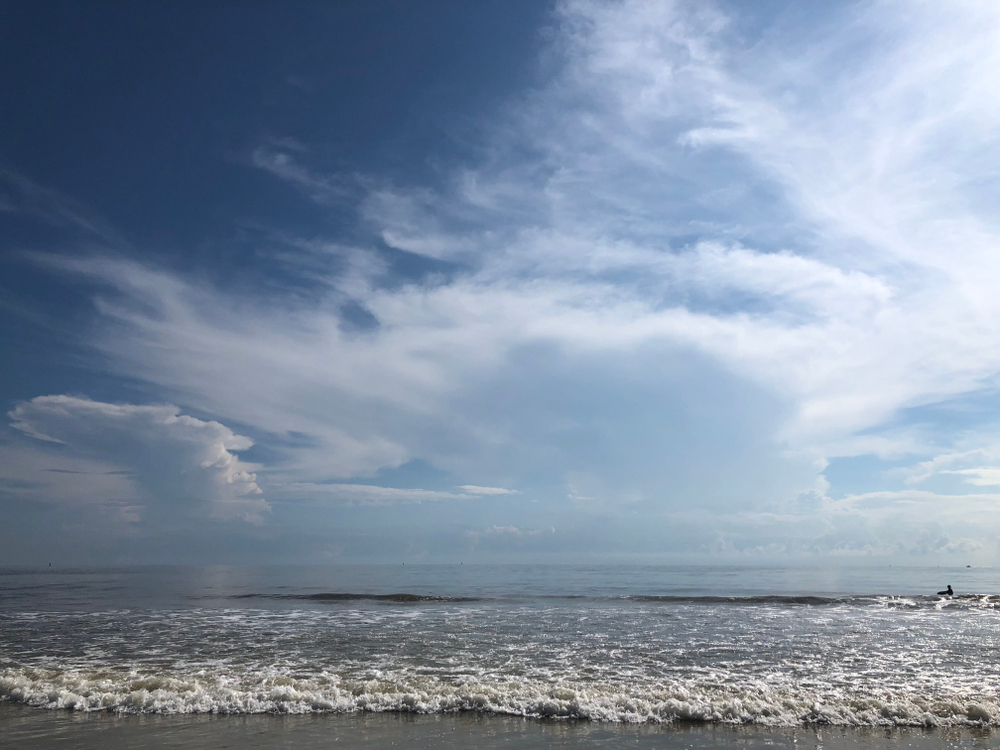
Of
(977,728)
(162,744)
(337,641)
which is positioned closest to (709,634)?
(977,728)

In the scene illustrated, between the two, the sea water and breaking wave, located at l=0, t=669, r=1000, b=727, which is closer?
breaking wave, located at l=0, t=669, r=1000, b=727

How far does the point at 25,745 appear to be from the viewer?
12.6 m

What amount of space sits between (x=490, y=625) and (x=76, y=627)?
23.7 metres

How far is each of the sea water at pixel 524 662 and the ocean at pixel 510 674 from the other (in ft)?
0.31

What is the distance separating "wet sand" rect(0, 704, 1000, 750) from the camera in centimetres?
1265

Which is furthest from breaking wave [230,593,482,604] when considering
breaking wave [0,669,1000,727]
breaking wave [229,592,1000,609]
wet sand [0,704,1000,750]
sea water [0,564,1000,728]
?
wet sand [0,704,1000,750]

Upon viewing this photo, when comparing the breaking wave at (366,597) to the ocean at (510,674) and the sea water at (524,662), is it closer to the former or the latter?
the sea water at (524,662)

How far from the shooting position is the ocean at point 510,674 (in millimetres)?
14234

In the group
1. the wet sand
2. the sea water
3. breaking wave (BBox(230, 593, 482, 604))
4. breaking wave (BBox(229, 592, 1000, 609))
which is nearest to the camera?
the wet sand

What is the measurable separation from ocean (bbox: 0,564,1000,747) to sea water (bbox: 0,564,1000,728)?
94 mm

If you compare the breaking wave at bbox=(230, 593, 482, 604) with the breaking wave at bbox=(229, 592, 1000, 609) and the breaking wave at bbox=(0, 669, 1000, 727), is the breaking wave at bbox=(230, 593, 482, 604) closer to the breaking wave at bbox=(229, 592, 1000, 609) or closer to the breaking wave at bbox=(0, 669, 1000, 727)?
the breaking wave at bbox=(229, 592, 1000, 609)

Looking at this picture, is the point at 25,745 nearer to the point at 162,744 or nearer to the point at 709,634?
the point at 162,744

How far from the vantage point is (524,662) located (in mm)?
21641

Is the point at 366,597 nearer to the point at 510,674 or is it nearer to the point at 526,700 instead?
the point at 510,674
